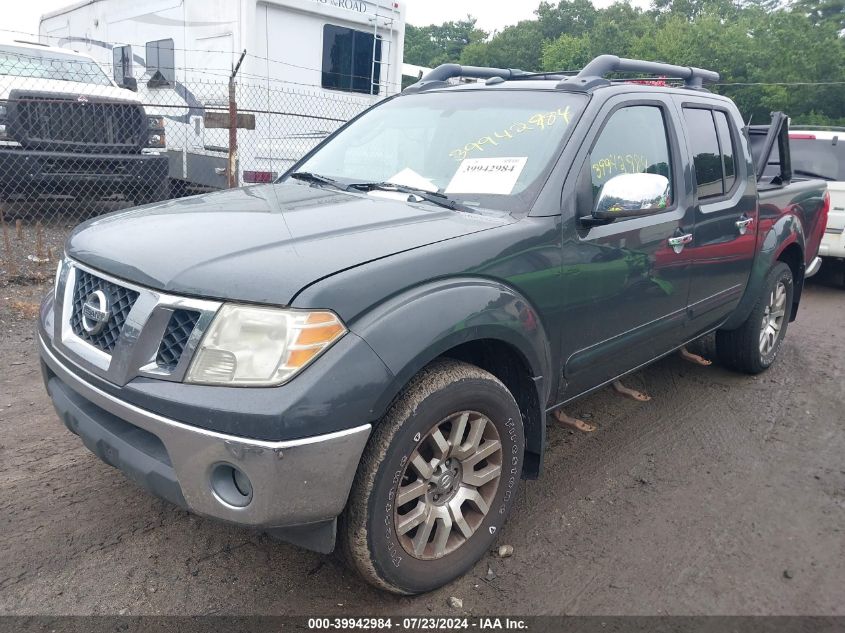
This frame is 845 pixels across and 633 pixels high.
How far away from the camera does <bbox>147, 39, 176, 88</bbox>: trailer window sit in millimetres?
10145

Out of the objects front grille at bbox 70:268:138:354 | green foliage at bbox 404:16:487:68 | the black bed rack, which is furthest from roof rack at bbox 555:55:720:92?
green foliage at bbox 404:16:487:68

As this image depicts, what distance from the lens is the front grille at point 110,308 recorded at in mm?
2354

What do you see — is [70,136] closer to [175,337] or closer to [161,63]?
[161,63]

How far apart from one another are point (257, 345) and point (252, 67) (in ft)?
26.4

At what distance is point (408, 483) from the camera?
2.54 m

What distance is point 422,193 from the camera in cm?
316

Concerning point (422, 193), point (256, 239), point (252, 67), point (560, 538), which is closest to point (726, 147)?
point (422, 193)

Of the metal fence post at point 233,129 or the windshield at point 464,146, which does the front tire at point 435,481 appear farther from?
the metal fence post at point 233,129

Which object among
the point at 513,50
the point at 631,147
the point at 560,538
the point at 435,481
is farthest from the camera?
the point at 513,50

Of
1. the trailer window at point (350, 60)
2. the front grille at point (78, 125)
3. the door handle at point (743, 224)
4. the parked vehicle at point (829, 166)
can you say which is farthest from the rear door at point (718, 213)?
the trailer window at point (350, 60)

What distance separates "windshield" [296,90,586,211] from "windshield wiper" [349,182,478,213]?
32mm

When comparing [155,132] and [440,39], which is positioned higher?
[440,39]

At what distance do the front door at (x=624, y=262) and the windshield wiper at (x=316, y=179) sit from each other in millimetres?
1127

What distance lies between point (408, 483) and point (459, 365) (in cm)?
45
